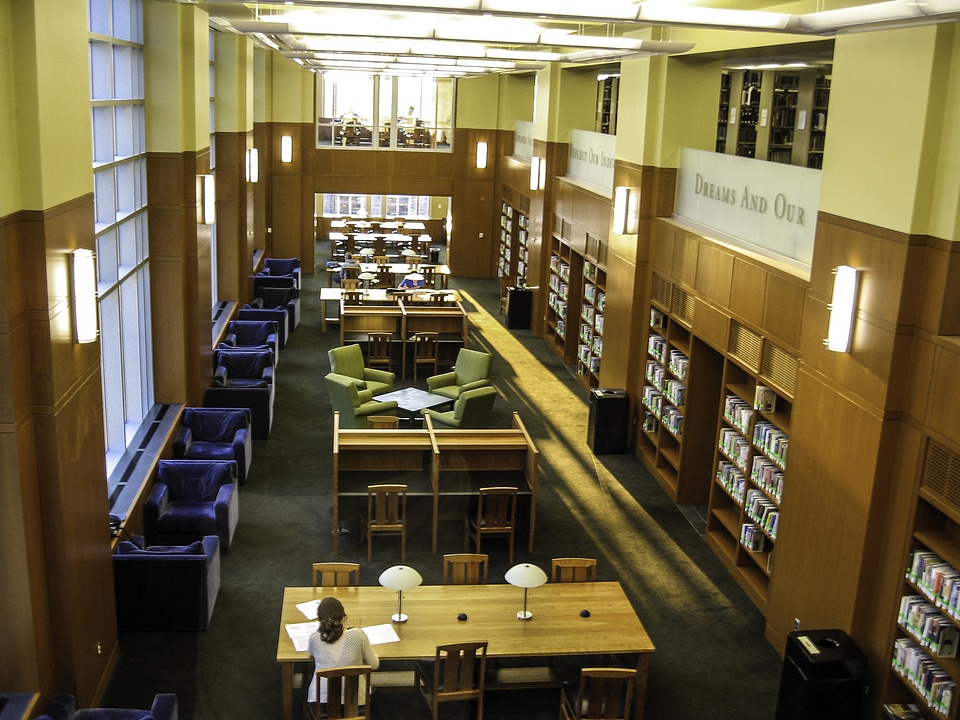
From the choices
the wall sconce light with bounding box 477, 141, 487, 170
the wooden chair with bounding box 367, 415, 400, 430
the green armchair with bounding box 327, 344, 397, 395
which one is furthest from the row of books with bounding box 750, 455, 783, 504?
the wall sconce light with bounding box 477, 141, 487, 170

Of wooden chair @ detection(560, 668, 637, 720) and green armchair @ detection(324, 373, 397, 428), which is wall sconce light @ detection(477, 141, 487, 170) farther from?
wooden chair @ detection(560, 668, 637, 720)

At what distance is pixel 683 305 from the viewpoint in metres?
11.4

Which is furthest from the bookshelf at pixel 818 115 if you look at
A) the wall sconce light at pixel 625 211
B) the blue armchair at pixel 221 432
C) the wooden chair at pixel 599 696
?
the wooden chair at pixel 599 696

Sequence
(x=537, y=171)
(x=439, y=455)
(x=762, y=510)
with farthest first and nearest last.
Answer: (x=537, y=171), (x=439, y=455), (x=762, y=510)

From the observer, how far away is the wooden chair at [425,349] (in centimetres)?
1669

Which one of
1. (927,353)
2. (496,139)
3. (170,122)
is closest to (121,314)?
(170,122)

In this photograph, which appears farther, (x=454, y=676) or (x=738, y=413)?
(x=738, y=413)

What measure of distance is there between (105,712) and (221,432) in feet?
19.0

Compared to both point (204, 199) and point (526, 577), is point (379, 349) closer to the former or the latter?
point (204, 199)

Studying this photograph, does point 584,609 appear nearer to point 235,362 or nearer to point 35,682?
point 35,682

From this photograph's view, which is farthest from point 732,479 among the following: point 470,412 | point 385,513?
point 470,412

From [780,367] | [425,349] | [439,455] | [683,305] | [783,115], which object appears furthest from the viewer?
[425,349]

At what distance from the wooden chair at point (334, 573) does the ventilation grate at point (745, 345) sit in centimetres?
420

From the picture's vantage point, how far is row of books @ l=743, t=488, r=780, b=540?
9.14 meters
